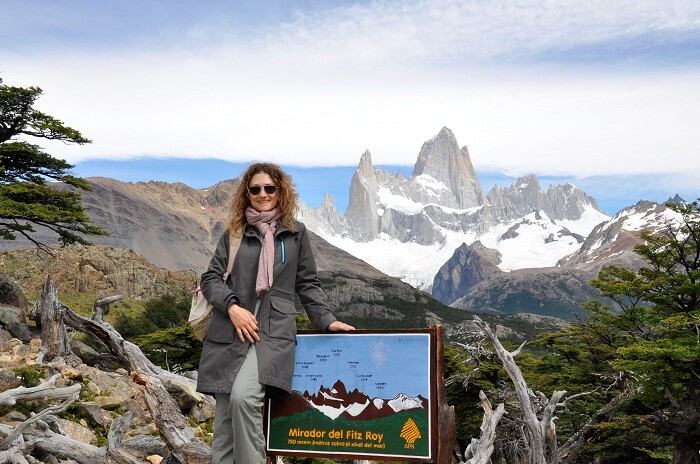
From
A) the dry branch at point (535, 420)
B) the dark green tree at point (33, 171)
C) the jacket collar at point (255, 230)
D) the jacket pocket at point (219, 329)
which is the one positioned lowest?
the dry branch at point (535, 420)

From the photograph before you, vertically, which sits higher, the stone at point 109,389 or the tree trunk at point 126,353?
the tree trunk at point 126,353

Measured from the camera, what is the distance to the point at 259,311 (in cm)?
505

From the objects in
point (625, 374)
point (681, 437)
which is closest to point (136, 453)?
point (681, 437)

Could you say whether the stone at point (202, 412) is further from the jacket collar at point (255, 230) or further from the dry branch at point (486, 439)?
the jacket collar at point (255, 230)

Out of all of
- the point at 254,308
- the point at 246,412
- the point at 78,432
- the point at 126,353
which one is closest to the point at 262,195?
the point at 254,308

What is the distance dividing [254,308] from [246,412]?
32.0 inches

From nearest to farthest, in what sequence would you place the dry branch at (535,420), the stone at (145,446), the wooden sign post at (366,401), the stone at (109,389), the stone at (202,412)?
1. the wooden sign post at (366,401)
2. the stone at (145,446)
3. the stone at (109,389)
4. the stone at (202,412)
5. the dry branch at (535,420)

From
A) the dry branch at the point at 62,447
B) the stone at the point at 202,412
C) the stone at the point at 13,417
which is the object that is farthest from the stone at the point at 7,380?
the stone at the point at 202,412

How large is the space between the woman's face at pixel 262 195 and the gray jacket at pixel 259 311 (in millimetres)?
207

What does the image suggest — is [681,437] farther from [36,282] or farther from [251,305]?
[36,282]

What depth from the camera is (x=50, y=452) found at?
7.68 m

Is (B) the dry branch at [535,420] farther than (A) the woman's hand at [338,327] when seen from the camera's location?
Yes

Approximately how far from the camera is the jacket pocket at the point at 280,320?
4.99m

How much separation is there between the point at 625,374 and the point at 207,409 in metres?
19.2
